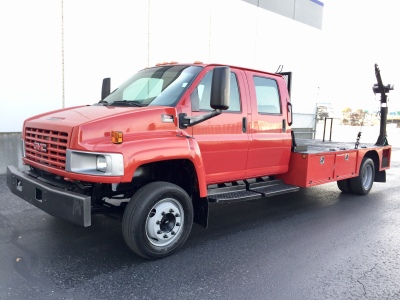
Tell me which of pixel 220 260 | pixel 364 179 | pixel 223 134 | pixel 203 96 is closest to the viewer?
pixel 220 260

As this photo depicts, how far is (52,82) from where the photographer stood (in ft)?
29.2

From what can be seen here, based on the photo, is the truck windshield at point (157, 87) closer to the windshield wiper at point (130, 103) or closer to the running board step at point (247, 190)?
the windshield wiper at point (130, 103)

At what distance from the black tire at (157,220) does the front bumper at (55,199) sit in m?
0.47

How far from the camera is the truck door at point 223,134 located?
181 inches

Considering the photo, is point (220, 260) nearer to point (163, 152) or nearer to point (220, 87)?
point (163, 152)

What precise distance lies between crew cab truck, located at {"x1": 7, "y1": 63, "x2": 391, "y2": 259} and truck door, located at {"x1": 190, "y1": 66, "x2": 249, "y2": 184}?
0.01 meters

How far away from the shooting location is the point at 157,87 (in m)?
4.69

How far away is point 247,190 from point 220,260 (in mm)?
1421

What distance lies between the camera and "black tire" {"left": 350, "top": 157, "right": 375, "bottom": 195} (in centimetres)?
770

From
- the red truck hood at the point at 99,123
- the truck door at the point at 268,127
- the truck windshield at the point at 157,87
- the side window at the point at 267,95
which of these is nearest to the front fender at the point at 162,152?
the red truck hood at the point at 99,123

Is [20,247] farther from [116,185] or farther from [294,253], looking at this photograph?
[294,253]

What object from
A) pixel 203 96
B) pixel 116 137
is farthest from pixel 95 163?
pixel 203 96

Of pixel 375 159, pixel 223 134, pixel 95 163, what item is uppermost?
pixel 223 134

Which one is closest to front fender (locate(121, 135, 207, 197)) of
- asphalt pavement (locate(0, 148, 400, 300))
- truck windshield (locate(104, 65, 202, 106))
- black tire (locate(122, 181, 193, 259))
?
black tire (locate(122, 181, 193, 259))
